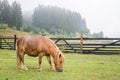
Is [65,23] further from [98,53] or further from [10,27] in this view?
[98,53]

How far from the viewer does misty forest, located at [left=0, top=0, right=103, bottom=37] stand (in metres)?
128

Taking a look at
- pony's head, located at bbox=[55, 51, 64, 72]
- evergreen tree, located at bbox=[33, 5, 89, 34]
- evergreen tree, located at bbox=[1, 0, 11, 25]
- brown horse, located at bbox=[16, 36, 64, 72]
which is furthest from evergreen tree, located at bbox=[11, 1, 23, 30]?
pony's head, located at bbox=[55, 51, 64, 72]

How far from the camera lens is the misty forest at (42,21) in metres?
128

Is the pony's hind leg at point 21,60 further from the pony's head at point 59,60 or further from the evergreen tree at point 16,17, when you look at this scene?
the evergreen tree at point 16,17

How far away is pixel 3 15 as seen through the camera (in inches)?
5113

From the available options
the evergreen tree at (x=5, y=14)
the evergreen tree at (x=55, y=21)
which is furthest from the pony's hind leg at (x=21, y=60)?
the evergreen tree at (x=55, y=21)

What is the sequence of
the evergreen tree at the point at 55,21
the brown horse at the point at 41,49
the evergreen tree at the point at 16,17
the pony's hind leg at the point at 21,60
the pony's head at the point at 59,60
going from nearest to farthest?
the pony's head at the point at 59,60
the brown horse at the point at 41,49
the pony's hind leg at the point at 21,60
the evergreen tree at the point at 16,17
the evergreen tree at the point at 55,21

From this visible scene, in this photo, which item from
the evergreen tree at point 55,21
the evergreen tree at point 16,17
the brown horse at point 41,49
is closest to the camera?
the brown horse at point 41,49

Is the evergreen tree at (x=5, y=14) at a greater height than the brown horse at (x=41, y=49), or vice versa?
the evergreen tree at (x=5, y=14)

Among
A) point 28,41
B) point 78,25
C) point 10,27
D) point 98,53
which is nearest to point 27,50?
point 28,41

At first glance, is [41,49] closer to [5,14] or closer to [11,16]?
[11,16]

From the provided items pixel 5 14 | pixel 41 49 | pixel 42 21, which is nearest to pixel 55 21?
pixel 42 21

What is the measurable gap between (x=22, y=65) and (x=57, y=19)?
157 meters

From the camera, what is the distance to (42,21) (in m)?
165
